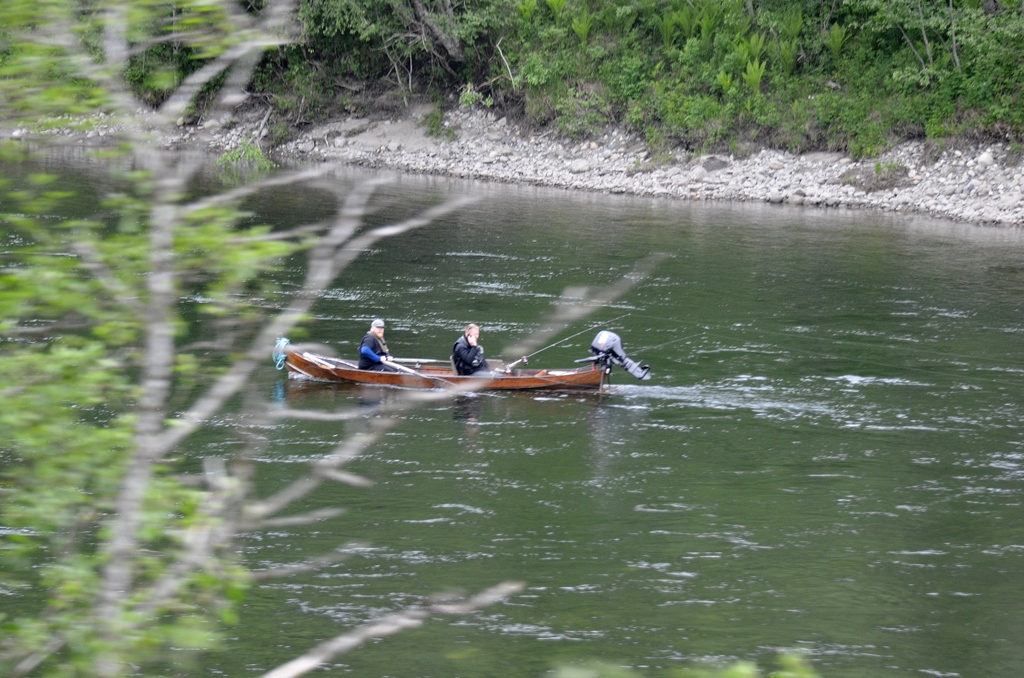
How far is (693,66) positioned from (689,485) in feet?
99.2

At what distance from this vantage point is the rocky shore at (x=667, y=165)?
111 feet

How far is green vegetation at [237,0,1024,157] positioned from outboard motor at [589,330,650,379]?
2246 centimetres

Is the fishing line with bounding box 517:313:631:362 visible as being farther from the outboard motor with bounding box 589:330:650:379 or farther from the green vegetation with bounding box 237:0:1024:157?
the green vegetation with bounding box 237:0:1024:157

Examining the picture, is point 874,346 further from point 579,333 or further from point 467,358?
point 467,358

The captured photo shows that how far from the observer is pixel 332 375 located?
17.6m

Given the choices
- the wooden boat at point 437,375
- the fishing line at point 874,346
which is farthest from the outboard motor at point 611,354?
the fishing line at point 874,346

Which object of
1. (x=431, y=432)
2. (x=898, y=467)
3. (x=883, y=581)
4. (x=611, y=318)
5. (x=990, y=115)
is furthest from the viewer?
(x=990, y=115)

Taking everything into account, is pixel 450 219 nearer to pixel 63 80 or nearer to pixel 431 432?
pixel 431 432

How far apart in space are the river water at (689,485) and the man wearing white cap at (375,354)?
0.57m

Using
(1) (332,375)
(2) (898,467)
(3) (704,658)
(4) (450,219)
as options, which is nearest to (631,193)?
(4) (450,219)

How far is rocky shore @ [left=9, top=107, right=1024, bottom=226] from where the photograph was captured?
33.9 m

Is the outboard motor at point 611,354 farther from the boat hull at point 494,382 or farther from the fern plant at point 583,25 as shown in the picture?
the fern plant at point 583,25

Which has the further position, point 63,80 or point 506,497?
point 506,497

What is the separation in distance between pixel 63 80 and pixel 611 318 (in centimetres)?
1756
